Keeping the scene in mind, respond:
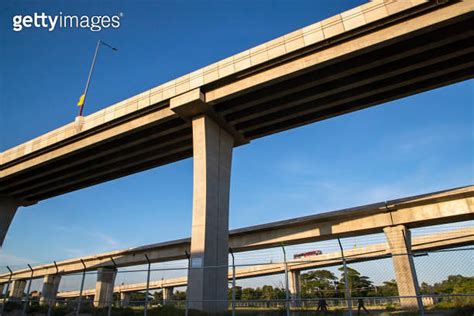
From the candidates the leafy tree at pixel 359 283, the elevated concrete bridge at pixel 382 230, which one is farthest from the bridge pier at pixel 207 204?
the leafy tree at pixel 359 283

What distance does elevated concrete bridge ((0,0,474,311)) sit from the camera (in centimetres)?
1641

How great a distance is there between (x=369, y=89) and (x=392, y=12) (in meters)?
5.85

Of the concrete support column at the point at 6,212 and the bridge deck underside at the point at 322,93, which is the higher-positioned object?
the bridge deck underside at the point at 322,93

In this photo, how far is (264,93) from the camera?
20.5m

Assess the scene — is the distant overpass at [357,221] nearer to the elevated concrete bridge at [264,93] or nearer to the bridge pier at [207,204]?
the elevated concrete bridge at [264,93]

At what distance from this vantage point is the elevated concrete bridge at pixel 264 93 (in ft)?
53.8

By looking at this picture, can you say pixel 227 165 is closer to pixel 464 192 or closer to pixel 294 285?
pixel 464 192

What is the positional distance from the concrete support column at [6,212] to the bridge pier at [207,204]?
1179 inches

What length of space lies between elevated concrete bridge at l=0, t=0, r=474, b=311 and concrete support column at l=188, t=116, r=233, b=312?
0.06 meters

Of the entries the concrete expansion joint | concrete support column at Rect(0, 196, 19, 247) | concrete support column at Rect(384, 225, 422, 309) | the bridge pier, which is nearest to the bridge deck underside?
the concrete expansion joint

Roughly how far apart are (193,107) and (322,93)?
317 inches

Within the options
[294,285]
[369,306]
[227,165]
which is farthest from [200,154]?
[294,285]

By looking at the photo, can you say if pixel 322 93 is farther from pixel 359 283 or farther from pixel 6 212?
pixel 6 212

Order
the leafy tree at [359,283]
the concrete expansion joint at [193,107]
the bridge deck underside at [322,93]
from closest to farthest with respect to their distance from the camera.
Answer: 1. the leafy tree at [359,283]
2. the bridge deck underside at [322,93]
3. the concrete expansion joint at [193,107]
